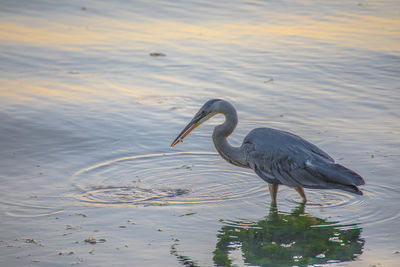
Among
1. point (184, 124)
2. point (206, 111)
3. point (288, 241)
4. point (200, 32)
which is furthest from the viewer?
point (200, 32)

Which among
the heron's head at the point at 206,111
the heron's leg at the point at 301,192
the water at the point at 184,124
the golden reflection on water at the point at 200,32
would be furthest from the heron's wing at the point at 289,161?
the golden reflection on water at the point at 200,32

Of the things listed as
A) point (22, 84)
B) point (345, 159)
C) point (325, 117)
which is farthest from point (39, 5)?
point (345, 159)

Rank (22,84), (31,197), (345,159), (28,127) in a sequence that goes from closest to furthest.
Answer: (31,197) → (345,159) → (28,127) → (22,84)

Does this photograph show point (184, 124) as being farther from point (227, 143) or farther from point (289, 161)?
point (289, 161)

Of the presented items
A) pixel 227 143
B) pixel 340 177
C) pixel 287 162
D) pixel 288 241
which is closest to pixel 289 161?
pixel 287 162

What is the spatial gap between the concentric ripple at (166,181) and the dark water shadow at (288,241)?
2.23 ft

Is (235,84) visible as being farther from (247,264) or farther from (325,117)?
(247,264)

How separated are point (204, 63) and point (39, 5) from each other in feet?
15.9

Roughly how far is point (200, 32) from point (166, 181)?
6616 mm

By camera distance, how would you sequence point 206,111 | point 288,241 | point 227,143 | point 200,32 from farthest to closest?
point 200,32, point 227,143, point 206,111, point 288,241

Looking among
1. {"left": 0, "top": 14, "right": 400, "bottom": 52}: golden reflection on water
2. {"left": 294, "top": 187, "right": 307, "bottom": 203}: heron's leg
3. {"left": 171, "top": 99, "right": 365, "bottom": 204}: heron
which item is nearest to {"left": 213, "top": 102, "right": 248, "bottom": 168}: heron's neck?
{"left": 171, "top": 99, "right": 365, "bottom": 204}: heron

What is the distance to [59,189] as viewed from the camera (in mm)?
7488

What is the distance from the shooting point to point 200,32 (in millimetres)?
13914

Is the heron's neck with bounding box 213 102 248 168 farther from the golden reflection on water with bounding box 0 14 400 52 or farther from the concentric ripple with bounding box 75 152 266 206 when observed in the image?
the golden reflection on water with bounding box 0 14 400 52
